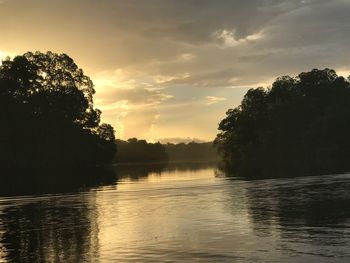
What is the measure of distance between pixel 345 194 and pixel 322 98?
134511mm

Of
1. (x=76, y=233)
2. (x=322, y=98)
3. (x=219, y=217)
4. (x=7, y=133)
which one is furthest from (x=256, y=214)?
(x=322, y=98)

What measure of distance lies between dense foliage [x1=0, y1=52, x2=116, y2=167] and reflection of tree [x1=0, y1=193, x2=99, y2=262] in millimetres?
88171

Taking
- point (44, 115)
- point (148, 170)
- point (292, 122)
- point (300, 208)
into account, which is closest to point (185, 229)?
point (300, 208)

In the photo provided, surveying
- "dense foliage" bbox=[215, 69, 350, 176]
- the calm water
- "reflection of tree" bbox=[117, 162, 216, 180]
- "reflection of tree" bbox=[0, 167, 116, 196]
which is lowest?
the calm water

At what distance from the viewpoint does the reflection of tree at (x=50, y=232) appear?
19.7 m

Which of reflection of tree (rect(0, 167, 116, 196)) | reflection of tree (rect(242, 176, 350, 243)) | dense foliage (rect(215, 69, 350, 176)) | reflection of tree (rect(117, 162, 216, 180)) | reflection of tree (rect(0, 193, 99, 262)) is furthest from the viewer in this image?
dense foliage (rect(215, 69, 350, 176))

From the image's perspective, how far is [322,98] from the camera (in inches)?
6575

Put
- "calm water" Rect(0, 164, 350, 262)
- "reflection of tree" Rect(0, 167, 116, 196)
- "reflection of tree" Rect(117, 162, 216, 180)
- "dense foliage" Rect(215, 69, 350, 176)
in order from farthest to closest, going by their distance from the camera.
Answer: "dense foliage" Rect(215, 69, 350, 176)
"reflection of tree" Rect(117, 162, 216, 180)
"reflection of tree" Rect(0, 167, 116, 196)
"calm water" Rect(0, 164, 350, 262)

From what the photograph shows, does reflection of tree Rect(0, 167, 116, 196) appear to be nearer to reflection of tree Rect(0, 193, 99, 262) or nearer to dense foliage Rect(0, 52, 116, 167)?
reflection of tree Rect(0, 193, 99, 262)

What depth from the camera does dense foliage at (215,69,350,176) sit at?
458 feet

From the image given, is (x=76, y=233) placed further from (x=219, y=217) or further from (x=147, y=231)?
(x=219, y=217)

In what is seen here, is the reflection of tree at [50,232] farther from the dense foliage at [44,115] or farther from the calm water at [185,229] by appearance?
the dense foliage at [44,115]

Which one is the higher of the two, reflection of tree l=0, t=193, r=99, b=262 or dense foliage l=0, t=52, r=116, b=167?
dense foliage l=0, t=52, r=116, b=167

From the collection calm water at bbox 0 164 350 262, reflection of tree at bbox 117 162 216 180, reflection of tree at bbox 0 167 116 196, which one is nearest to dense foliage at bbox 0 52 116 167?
reflection of tree at bbox 117 162 216 180
